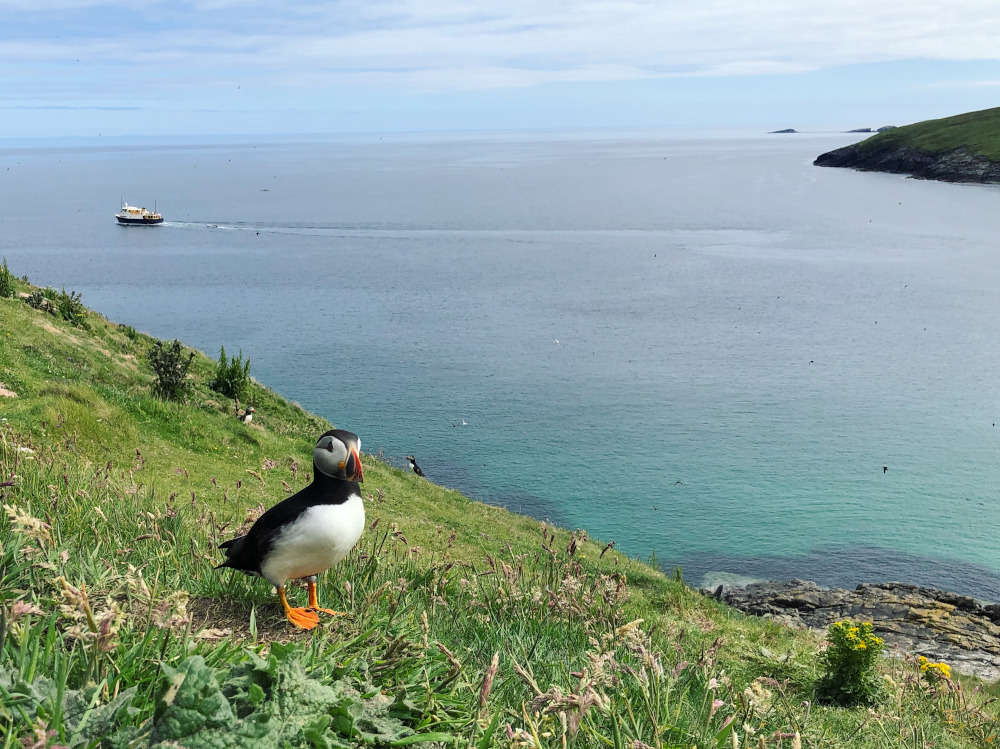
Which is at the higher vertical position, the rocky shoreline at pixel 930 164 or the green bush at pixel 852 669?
the rocky shoreline at pixel 930 164

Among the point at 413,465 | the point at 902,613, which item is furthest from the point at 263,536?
the point at 413,465

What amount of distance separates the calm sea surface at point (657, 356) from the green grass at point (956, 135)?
164 ft

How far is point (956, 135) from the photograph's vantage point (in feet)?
572

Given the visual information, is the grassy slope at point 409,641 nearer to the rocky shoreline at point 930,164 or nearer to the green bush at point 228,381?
the green bush at point 228,381

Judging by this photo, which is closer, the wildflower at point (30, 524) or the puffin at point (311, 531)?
the wildflower at point (30, 524)

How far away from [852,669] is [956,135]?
19613cm

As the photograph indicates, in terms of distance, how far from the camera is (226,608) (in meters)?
6.48

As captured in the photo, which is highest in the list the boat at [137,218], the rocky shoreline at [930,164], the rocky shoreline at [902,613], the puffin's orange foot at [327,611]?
the rocky shoreline at [930,164]

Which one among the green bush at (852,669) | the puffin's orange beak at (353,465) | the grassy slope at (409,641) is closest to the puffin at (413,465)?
the grassy slope at (409,641)

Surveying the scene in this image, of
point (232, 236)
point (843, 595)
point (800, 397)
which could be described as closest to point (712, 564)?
point (843, 595)

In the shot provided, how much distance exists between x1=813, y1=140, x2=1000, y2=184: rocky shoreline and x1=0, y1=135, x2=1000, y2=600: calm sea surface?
40.2 metres

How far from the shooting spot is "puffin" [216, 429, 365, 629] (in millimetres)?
6086

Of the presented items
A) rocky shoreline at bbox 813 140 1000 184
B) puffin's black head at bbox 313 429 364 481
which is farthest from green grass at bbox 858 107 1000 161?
puffin's black head at bbox 313 429 364 481

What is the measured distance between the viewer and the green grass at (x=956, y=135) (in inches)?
6457
